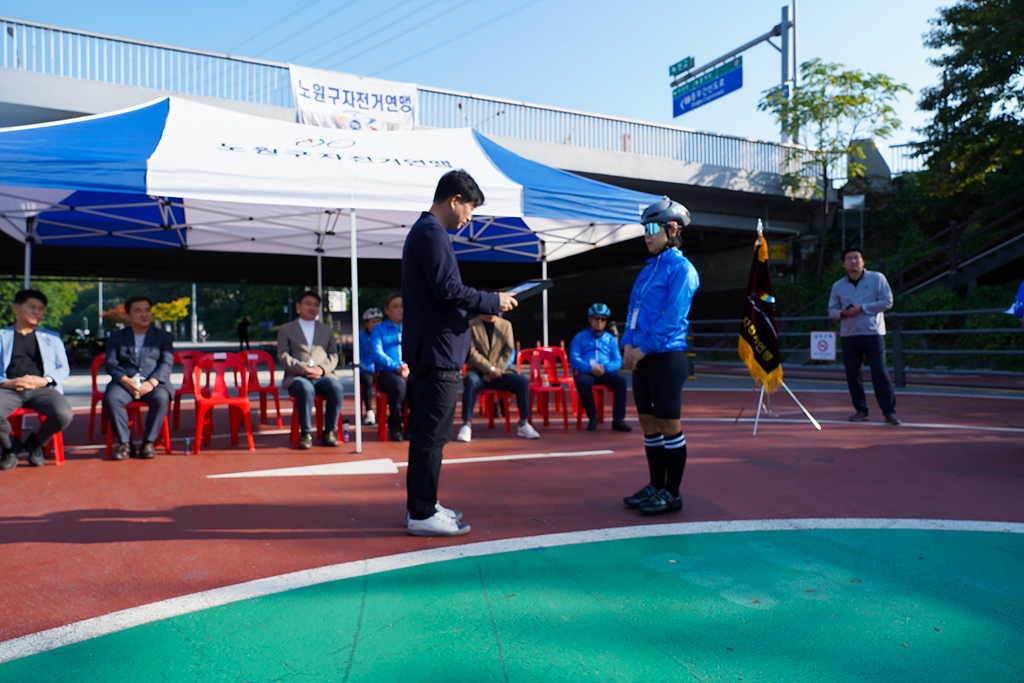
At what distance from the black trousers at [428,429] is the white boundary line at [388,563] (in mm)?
311

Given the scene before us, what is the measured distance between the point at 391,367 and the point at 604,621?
4.76 metres

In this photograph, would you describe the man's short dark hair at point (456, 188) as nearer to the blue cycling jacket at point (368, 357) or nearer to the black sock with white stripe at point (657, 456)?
the black sock with white stripe at point (657, 456)

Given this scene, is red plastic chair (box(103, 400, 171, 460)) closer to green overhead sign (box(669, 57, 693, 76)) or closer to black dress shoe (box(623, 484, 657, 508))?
black dress shoe (box(623, 484, 657, 508))

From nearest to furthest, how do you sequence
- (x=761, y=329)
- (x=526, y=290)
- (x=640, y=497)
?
(x=526, y=290) < (x=640, y=497) < (x=761, y=329)

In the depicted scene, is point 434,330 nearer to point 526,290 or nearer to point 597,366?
point 526,290

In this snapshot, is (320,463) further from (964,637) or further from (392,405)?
(964,637)

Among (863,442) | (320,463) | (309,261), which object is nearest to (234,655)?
(320,463)

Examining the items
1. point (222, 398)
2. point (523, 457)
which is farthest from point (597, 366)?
point (222, 398)

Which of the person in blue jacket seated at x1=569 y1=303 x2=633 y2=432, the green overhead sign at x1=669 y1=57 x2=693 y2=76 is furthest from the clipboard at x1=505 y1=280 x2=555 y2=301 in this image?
the green overhead sign at x1=669 y1=57 x2=693 y2=76

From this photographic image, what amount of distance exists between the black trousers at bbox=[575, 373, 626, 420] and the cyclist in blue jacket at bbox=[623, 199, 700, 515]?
3.27m

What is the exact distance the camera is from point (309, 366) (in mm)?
6547

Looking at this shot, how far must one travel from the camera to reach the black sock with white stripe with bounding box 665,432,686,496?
3.81m

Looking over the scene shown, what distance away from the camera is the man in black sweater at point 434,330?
3.39 m

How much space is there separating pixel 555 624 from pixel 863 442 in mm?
4721
